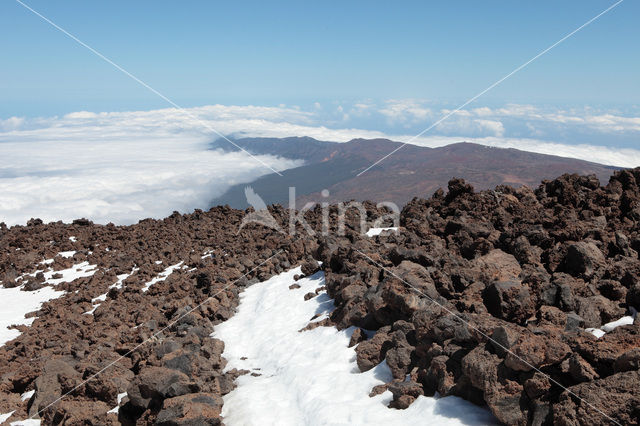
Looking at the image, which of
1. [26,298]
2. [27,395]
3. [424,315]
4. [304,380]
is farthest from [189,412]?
[26,298]

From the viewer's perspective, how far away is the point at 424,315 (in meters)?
7.02

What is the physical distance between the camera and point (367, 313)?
8602 millimetres

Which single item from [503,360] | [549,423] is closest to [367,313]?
[503,360]

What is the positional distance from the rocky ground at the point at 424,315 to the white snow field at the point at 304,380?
0.79 ft

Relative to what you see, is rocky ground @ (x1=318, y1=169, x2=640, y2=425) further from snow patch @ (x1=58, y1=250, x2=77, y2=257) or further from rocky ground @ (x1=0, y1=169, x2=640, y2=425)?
snow patch @ (x1=58, y1=250, x2=77, y2=257)

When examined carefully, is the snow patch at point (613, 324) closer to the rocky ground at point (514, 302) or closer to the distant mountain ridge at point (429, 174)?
the rocky ground at point (514, 302)

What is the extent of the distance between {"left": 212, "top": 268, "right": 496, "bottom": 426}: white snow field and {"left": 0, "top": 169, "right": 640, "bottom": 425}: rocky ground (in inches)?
9.5

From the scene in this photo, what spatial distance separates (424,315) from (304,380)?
7.21 ft

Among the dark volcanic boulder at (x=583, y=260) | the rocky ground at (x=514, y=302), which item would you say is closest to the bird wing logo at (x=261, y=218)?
the rocky ground at (x=514, y=302)

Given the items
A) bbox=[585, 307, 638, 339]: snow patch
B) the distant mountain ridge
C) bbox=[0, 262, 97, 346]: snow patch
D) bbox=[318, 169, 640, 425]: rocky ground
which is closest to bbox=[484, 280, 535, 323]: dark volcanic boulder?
bbox=[318, 169, 640, 425]: rocky ground

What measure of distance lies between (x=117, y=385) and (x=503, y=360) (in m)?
6.04

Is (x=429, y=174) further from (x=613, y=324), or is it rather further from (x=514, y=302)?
(x=613, y=324)

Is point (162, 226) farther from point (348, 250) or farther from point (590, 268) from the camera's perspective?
point (590, 268)

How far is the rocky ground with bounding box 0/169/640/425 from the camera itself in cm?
486
